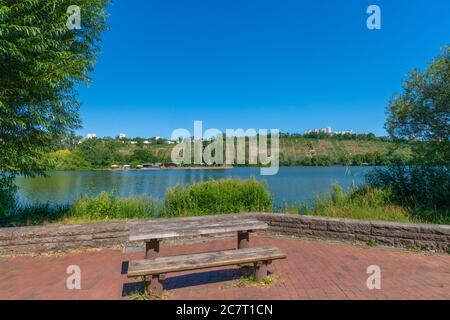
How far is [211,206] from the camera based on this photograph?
7707 mm

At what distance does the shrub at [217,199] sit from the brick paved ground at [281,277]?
8.06ft

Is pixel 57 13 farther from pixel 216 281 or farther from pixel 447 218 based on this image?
pixel 447 218

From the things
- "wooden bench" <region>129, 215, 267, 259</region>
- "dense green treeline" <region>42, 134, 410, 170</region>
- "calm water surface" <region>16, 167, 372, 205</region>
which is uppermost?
"dense green treeline" <region>42, 134, 410, 170</region>

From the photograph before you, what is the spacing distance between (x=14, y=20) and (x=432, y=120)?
10.9 meters

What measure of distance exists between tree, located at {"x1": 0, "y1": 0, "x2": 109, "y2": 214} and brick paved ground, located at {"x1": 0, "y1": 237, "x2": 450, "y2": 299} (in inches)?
93.3

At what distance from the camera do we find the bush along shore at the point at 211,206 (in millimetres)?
7094

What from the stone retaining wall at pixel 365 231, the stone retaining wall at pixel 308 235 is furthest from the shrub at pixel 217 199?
the stone retaining wall at pixel 308 235

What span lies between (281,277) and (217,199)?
3952 mm

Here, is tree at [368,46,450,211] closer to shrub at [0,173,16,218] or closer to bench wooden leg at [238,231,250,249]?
bench wooden leg at [238,231,250,249]

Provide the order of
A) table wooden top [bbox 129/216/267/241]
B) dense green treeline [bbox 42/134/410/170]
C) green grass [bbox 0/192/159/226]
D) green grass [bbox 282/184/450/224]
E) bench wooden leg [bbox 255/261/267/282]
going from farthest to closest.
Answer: dense green treeline [bbox 42/134/410/170]
green grass [bbox 0/192/159/226]
green grass [bbox 282/184/450/224]
bench wooden leg [bbox 255/261/267/282]
table wooden top [bbox 129/216/267/241]

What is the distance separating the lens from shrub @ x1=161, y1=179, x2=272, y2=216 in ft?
25.0

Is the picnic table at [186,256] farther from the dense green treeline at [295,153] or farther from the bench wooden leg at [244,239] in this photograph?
the dense green treeline at [295,153]

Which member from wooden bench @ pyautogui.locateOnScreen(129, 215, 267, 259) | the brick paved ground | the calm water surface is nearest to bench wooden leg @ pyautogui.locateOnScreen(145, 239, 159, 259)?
wooden bench @ pyautogui.locateOnScreen(129, 215, 267, 259)
